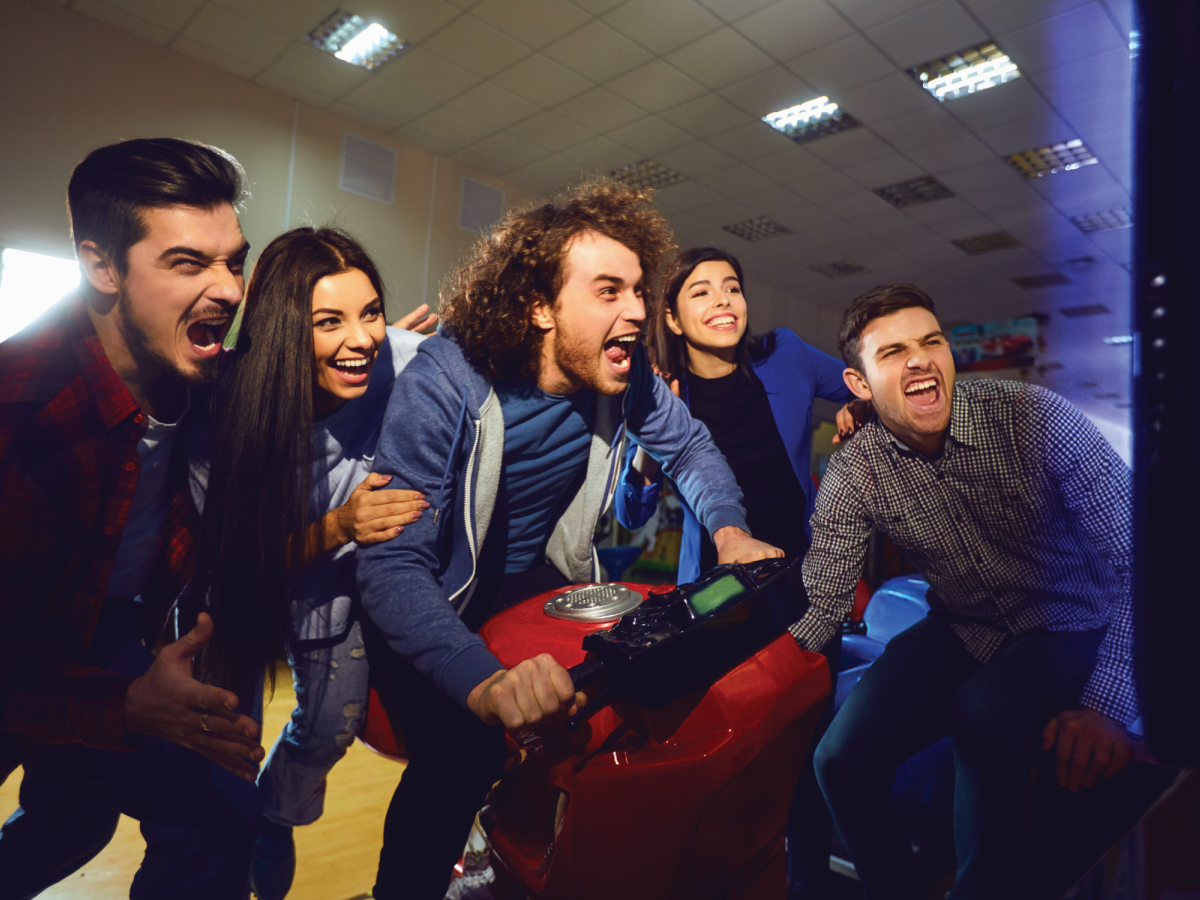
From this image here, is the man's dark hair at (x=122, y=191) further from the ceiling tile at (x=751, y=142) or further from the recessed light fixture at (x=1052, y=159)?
the recessed light fixture at (x=1052, y=159)

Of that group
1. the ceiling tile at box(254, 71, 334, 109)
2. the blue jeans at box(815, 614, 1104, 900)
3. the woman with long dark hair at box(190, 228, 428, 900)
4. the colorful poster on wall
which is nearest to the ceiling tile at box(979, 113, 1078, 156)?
the colorful poster on wall

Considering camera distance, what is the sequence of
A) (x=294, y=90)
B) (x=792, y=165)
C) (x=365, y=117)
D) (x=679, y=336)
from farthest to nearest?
(x=792, y=165)
(x=365, y=117)
(x=294, y=90)
(x=679, y=336)

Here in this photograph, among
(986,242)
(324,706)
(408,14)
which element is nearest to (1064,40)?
(986,242)

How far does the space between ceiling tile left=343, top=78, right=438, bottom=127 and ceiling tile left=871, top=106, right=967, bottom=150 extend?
13.1 ft

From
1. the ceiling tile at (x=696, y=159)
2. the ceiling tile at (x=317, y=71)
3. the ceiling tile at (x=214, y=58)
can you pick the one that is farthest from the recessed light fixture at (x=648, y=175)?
the ceiling tile at (x=214, y=58)

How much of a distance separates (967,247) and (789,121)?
3853 mm

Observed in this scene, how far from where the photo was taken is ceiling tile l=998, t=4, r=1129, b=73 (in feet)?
15.2

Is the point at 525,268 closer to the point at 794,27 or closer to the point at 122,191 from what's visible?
the point at 122,191

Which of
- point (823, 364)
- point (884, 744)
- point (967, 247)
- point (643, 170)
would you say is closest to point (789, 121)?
point (643, 170)

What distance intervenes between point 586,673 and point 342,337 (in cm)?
96

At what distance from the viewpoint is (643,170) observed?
7020 millimetres

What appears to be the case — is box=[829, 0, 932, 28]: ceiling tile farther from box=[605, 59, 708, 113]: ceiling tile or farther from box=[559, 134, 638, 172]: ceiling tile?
box=[559, 134, 638, 172]: ceiling tile

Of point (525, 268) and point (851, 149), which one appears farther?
point (851, 149)

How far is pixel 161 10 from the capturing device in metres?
4.85
